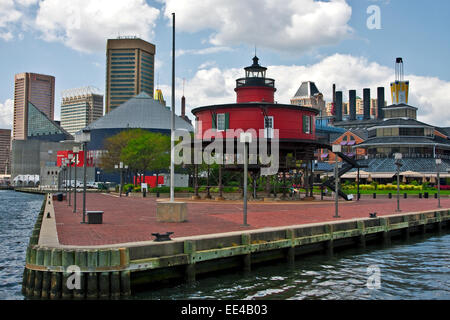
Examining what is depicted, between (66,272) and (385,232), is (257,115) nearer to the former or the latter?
(385,232)

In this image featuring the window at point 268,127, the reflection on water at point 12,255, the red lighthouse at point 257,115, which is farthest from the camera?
the red lighthouse at point 257,115

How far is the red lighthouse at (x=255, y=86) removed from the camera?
1939 inches

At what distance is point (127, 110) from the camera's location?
161125mm

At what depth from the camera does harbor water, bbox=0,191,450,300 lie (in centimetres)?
1558

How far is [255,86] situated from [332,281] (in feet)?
111

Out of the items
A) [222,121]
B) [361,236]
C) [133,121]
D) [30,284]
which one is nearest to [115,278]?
[30,284]

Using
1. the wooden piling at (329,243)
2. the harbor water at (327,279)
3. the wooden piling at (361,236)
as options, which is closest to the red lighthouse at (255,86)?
the wooden piling at (361,236)

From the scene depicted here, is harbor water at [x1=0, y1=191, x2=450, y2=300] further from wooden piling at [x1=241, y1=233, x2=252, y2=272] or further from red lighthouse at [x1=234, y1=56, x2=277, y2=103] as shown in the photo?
red lighthouse at [x1=234, y1=56, x2=277, y2=103]

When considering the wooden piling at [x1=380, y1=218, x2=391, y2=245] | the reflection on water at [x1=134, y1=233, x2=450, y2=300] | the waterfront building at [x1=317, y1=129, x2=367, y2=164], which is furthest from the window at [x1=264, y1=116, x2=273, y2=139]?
the waterfront building at [x1=317, y1=129, x2=367, y2=164]

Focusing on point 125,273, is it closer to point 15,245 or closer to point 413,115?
point 15,245

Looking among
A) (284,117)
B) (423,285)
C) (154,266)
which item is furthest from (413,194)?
(154,266)

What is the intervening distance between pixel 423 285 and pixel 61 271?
466 inches

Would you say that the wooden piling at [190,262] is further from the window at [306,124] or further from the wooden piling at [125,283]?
the window at [306,124]

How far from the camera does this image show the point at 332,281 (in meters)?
17.6
